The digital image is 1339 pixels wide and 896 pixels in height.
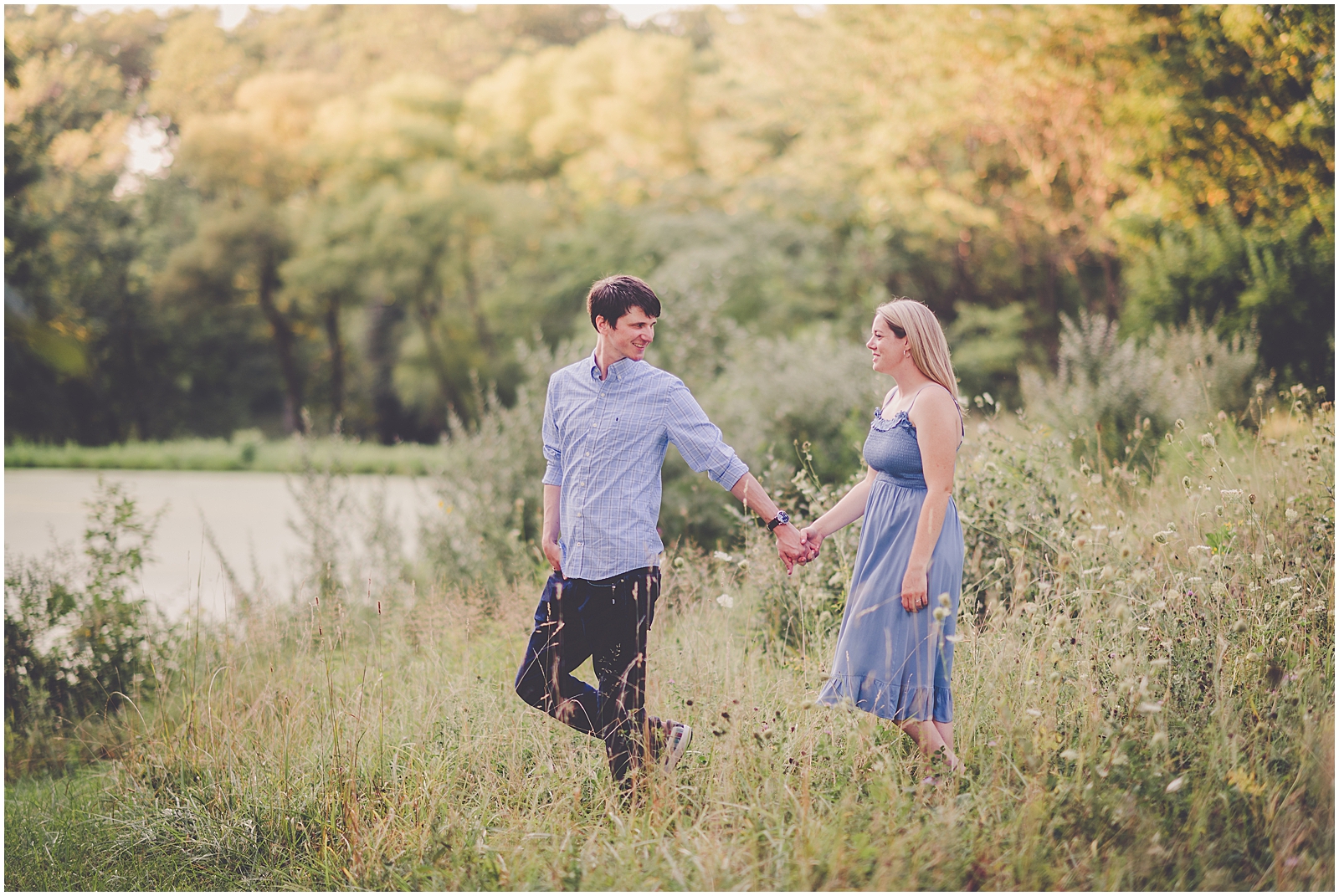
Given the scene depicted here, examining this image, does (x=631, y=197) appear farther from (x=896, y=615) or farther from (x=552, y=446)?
(x=896, y=615)

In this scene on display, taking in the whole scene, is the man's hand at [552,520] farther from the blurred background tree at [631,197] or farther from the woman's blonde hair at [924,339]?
the blurred background tree at [631,197]

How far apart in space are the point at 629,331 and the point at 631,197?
2087 cm

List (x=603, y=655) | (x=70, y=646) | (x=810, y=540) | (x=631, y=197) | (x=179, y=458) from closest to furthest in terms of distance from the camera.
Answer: (x=603, y=655), (x=810, y=540), (x=70, y=646), (x=179, y=458), (x=631, y=197)

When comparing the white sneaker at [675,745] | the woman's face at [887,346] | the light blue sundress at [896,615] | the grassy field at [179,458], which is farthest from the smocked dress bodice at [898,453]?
the grassy field at [179,458]

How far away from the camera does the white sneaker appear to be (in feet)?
10.1

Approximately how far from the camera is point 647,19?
29.1m

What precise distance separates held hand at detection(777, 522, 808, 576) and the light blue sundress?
0.25m

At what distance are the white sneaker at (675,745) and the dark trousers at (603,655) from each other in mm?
98

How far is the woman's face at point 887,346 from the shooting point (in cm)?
311

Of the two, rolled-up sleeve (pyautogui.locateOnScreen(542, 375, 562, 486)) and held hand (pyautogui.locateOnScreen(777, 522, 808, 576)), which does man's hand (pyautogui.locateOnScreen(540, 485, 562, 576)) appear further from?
held hand (pyautogui.locateOnScreen(777, 522, 808, 576))

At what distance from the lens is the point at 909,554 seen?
9.99 feet

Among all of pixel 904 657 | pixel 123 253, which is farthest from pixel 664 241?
pixel 123 253

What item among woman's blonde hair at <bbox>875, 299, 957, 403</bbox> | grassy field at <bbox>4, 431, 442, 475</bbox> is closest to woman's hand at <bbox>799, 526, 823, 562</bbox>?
woman's blonde hair at <bbox>875, 299, 957, 403</bbox>

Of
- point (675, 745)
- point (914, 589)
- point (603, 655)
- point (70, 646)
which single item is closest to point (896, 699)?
point (914, 589)
